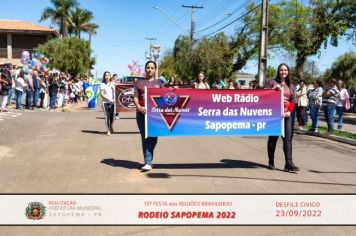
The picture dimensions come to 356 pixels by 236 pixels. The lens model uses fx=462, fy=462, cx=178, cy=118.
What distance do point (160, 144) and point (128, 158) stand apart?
210cm

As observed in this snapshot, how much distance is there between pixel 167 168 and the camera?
814 cm

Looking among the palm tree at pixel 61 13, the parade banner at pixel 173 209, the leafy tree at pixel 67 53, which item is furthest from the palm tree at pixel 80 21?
the parade banner at pixel 173 209

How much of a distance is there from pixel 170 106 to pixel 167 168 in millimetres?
1119

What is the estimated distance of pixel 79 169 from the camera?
794cm

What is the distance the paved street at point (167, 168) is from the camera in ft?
21.3

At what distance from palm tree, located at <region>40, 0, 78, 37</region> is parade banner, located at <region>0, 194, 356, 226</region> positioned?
5833 cm

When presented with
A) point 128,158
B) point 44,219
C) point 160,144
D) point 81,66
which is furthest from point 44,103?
point 81,66

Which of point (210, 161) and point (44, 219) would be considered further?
point (210, 161)

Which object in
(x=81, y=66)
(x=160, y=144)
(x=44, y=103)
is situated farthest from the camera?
(x=81, y=66)

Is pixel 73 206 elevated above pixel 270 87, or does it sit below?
below

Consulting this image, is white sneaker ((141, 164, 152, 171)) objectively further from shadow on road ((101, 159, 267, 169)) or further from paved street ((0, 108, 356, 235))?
shadow on road ((101, 159, 267, 169))

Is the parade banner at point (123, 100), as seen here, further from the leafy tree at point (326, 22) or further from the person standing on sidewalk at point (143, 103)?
the leafy tree at point (326, 22)

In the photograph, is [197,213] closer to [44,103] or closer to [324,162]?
[324,162]

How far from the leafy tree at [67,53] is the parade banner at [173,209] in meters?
43.1
